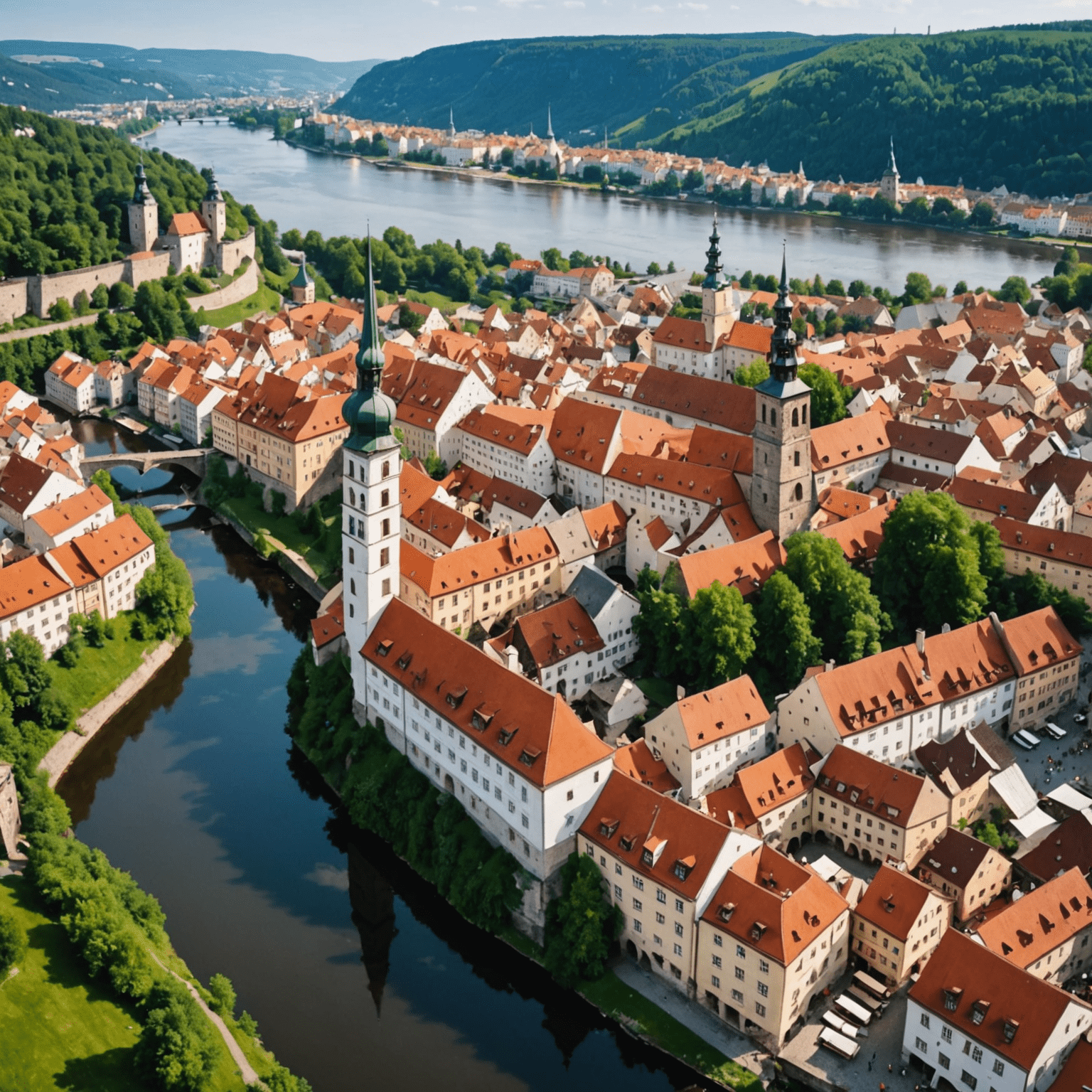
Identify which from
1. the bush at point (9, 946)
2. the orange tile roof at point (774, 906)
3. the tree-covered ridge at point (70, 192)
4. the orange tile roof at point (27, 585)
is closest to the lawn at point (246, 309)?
the tree-covered ridge at point (70, 192)

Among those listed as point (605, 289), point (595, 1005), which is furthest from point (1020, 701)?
point (605, 289)

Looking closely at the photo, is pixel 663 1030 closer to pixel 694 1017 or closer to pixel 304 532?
pixel 694 1017

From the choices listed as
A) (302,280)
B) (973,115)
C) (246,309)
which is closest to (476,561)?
(246,309)

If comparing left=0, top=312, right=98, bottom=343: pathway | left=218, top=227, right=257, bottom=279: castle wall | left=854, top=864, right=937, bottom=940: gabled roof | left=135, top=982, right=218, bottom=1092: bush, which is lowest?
left=135, top=982, right=218, bottom=1092: bush

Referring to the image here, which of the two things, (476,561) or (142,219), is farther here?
(142,219)

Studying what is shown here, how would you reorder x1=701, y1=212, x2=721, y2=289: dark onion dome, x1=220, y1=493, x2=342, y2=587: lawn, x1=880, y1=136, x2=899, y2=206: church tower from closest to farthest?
x1=220, y1=493, x2=342, y2=587: lawn
x1=701, y1=212, x2=721, y2=289: dark onion dome
x1=880, y1=136, x2=899, y2=206: church tower

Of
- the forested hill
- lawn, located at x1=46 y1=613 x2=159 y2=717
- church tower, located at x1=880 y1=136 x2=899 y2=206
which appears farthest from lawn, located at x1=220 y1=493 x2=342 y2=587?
the forested hill

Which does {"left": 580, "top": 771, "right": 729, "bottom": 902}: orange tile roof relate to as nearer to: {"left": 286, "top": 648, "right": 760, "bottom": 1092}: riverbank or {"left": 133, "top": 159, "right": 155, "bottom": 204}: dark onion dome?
{"left": 286, "top": 648, "right": 760, "bottom": 1092}: riverbank
